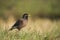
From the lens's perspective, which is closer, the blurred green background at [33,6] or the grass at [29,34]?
the grass at [29,34]

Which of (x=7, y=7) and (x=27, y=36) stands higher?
(x=27, y=36)

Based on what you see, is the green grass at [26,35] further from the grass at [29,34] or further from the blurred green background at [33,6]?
the blurred green background at [33,6]

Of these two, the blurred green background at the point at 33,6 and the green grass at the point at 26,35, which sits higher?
the green grass at the point at 26,35

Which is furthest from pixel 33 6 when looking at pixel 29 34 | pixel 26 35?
pixel 26 35

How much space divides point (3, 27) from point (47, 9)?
42.9 ft

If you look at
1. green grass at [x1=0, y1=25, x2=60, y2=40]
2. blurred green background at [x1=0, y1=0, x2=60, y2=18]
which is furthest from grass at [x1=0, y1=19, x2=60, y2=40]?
blurred green background at [x1=0, y1=0, x2=60, y2=18]

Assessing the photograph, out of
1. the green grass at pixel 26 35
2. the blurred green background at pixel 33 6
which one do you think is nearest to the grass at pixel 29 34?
the green grass at pixel 26 35

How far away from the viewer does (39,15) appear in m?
24.5

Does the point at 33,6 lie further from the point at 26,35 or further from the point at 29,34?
the point at 26,35

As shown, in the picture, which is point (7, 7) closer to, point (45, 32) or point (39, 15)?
point (39, 15)

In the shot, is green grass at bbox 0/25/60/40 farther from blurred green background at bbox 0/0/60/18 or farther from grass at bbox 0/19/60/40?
blurred green background at bbox 0/0/60/18

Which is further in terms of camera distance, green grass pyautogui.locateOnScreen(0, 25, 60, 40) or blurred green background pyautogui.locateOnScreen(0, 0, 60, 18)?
blurred green background pyautogui.locateOnScreen(0, 0, 60, 18)

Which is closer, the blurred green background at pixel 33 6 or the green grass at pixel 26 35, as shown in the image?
the green grass at pixel 26 35

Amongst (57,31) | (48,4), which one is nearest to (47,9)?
(48,4)
